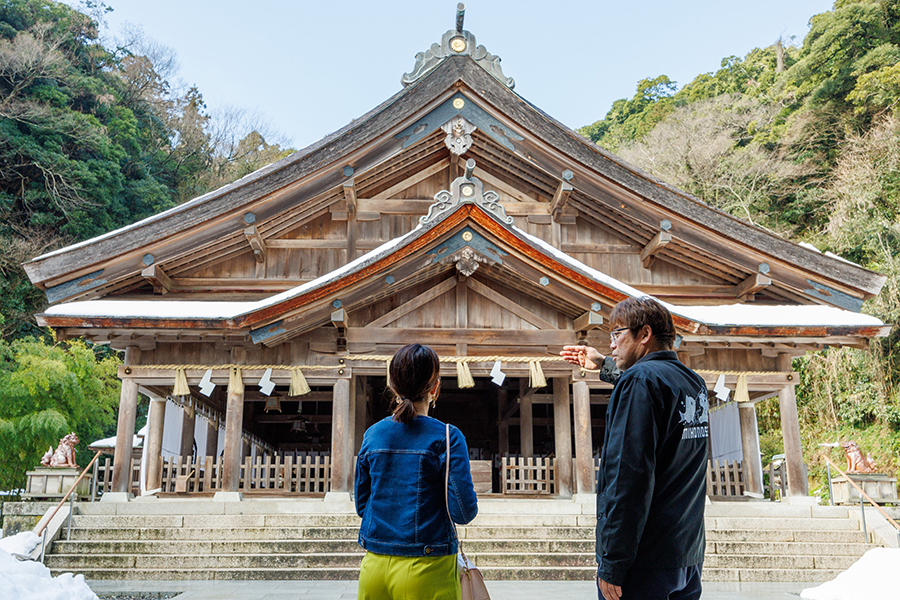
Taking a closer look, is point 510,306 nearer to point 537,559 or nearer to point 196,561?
point 537,559

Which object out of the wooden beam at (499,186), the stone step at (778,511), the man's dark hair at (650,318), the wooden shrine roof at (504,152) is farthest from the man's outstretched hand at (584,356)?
the wooden beam at (499,186)

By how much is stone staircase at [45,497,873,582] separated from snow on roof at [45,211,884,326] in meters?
2.71

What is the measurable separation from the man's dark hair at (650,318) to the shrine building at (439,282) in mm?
6890

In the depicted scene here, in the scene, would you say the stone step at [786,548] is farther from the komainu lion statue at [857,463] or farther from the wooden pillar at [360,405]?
the wooden pillar at [360,405]

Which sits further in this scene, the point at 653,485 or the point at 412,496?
the point at 412,496

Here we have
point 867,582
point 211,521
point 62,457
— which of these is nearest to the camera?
point 867,582

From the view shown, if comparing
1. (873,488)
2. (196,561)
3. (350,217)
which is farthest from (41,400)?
(873,488)

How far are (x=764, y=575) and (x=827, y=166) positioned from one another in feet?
72.9

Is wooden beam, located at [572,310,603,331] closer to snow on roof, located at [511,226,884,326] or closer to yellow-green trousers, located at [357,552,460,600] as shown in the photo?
snow on roof, located at [511,226,884,326]

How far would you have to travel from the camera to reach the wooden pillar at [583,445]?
32.4 feet

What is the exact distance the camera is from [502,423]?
1388 cm

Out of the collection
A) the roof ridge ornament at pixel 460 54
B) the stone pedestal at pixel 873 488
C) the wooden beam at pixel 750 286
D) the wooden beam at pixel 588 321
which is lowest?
the stone pedestal at pixel 873 488

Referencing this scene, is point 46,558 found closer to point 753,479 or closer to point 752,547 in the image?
point 752,547

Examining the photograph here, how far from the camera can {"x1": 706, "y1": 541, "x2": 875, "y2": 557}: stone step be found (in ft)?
27.5
